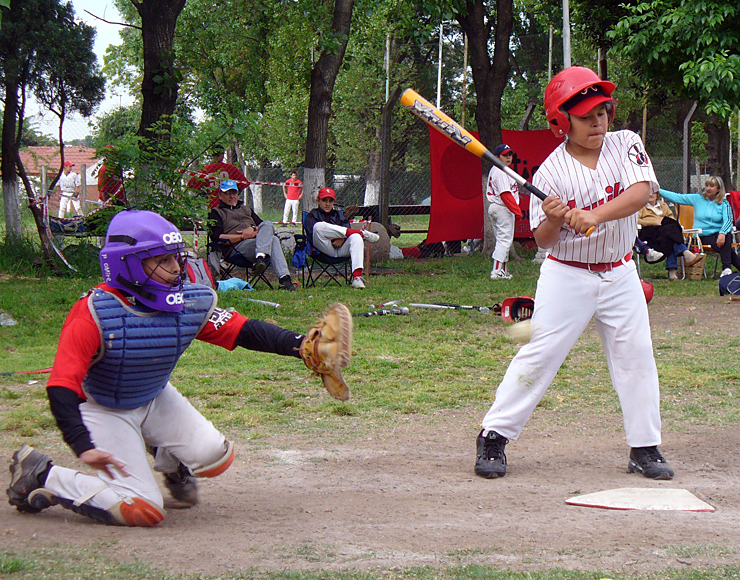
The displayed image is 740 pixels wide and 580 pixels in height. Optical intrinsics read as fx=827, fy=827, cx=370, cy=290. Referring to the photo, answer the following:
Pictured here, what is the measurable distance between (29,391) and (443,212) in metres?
11.8

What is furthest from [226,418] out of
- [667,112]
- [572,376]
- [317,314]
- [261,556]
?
[667,112]

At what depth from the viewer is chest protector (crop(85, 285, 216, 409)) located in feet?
12.4

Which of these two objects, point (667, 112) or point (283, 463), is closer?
point (283, 463)

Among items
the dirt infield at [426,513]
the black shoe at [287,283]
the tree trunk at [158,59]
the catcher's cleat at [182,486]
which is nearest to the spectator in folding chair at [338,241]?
the black shoe at [287,283]

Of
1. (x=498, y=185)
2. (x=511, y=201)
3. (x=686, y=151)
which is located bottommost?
(x=511, y=201)

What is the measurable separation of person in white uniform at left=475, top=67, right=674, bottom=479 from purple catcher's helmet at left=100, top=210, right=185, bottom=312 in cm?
191

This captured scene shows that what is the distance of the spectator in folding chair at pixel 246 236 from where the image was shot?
11594 mm

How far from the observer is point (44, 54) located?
42.8 feet

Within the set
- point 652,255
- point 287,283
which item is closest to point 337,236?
point 287,283

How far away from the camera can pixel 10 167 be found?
1358 cm

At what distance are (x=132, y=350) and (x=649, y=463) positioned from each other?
283cm

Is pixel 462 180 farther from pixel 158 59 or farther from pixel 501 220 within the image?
pixel 158 59

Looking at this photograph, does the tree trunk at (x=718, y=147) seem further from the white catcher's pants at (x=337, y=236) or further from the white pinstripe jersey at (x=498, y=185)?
the white catcher's pants at (x=337, y=236)

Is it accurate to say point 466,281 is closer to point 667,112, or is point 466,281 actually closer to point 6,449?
point 6,449
